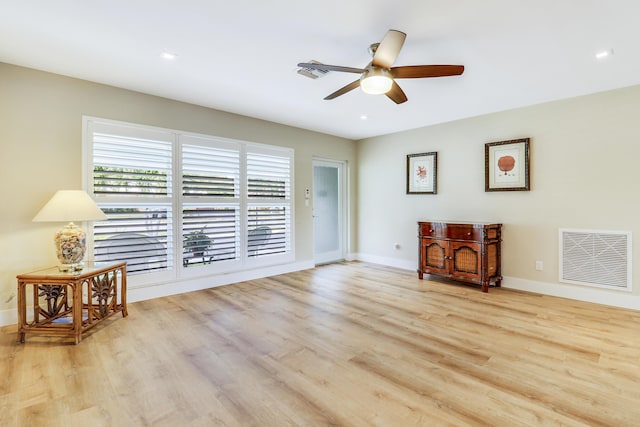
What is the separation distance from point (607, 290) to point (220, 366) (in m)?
4.35

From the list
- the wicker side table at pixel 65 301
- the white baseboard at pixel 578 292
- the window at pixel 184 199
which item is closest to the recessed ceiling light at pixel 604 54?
the white baseboard at pixel 578 292

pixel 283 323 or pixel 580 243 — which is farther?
pixel 580 243

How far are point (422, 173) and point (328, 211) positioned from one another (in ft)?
6.41

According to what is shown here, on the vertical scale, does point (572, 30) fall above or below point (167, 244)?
above

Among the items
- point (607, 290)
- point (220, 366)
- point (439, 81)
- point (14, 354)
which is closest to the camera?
point (220, 366)

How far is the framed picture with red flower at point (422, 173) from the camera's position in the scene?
5176mm

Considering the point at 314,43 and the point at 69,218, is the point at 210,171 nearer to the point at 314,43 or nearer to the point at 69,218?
the point at 69,218

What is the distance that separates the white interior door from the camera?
19.6 feet

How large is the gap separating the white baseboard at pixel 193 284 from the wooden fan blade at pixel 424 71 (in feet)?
11.6

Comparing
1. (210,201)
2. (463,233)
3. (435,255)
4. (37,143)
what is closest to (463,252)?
(463,233)

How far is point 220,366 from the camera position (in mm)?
2281

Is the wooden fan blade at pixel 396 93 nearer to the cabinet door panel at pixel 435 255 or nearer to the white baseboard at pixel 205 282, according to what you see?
the cabinet door panel at pixel 435 255

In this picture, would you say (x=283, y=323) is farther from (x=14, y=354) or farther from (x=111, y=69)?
(x=111, y=69)

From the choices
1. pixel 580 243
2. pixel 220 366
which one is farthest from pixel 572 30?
pixel 220 366
